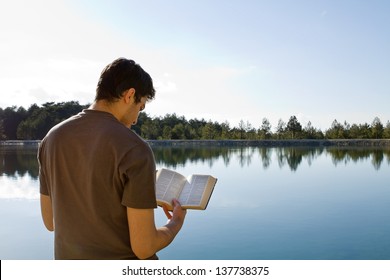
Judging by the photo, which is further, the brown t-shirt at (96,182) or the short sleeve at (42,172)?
→ the short sleeve at (42,172)

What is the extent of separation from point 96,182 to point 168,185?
463mm

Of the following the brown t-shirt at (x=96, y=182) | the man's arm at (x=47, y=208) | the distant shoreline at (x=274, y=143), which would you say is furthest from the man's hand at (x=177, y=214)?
the distant shoreline at (x=274, y=143)

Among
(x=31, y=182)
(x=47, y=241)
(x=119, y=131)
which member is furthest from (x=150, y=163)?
(x=31, y=182)

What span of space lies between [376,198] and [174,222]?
862 cm

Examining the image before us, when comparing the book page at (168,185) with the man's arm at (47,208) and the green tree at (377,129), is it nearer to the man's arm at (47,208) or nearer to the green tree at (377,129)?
the man's arm at (47,208)

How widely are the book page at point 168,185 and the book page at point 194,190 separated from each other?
0.07ft

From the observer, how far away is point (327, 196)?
915 centimetres

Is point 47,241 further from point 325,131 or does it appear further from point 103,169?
point 325,131

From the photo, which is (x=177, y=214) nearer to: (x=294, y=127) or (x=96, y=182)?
(x=96, y=182)

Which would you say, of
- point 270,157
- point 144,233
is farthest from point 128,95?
point 270,157

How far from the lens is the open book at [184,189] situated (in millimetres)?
1341

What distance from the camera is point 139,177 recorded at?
0.93 meters

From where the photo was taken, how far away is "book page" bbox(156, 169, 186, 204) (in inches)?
53.2

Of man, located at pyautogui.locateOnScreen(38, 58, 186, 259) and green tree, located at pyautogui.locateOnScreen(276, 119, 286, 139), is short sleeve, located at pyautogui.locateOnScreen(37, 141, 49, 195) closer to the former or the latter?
man, located at pyautogui.locateOnScreen(38, 58, 186, 259)
